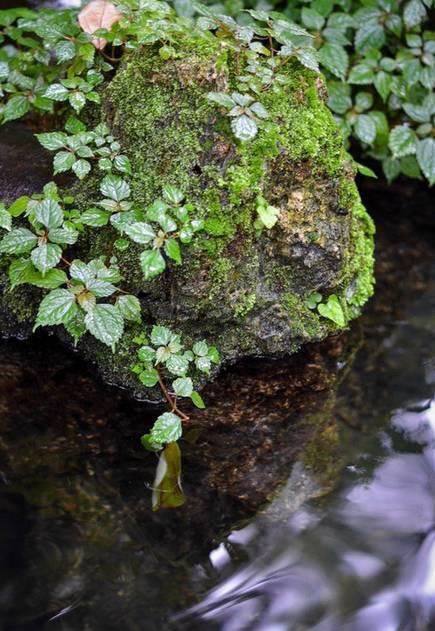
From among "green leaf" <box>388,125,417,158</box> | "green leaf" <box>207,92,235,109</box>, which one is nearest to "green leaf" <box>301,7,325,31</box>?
"green leaf" <box>388,125,417,158</box>

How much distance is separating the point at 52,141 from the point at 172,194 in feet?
1.60

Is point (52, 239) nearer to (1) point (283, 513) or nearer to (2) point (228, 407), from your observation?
(2) point (228, 407)

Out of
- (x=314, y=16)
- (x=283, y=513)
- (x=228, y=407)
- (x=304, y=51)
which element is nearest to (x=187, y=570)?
(x=283, y=513)

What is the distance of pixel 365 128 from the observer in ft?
10.7

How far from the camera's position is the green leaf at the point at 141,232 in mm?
2252

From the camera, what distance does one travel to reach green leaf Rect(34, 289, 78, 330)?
2.26m

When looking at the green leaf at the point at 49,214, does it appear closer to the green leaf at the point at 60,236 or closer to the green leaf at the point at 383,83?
the green leaf at the point at 60,236

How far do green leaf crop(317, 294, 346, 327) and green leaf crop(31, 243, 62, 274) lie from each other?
1.06 metres

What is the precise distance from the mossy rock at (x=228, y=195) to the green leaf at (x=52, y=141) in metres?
0.18

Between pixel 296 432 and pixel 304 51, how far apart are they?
1.36m

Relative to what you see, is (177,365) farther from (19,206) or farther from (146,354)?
(19,206)

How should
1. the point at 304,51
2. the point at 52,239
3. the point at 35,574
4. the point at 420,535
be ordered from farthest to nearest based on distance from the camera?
the point at 304,51 → the point at 52,239 → the point at 420,535 → the point at 35,574

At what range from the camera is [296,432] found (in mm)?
2580

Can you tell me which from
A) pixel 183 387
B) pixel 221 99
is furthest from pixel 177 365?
pixel 221 99
